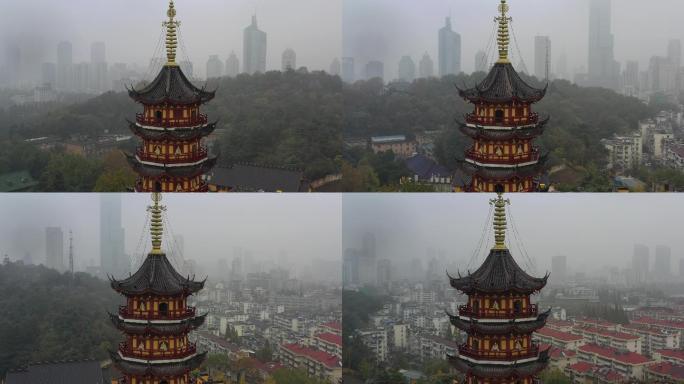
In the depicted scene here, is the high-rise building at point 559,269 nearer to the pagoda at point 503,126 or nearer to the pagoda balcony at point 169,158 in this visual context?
the pagoda at point 503,126

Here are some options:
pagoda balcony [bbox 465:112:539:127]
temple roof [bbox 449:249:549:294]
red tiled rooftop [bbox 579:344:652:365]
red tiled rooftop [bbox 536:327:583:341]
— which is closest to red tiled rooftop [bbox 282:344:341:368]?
red tiled rooftop [bbox 536:327:583:341]

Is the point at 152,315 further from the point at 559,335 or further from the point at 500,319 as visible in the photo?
the point at 559,335

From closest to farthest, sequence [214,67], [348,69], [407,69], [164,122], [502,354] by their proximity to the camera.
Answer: [502,354] → [164,122] → [214,67] → [407,69] → [348,69]

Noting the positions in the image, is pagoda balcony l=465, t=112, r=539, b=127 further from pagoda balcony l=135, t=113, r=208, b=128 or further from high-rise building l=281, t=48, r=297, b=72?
high-rise building l=281, t=48, r=297, b=72

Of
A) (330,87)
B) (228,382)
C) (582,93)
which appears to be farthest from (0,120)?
(582,93)

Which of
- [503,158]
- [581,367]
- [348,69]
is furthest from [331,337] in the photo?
[503,158]

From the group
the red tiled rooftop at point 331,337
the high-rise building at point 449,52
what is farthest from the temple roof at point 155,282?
the high-rise building at point 449,52
